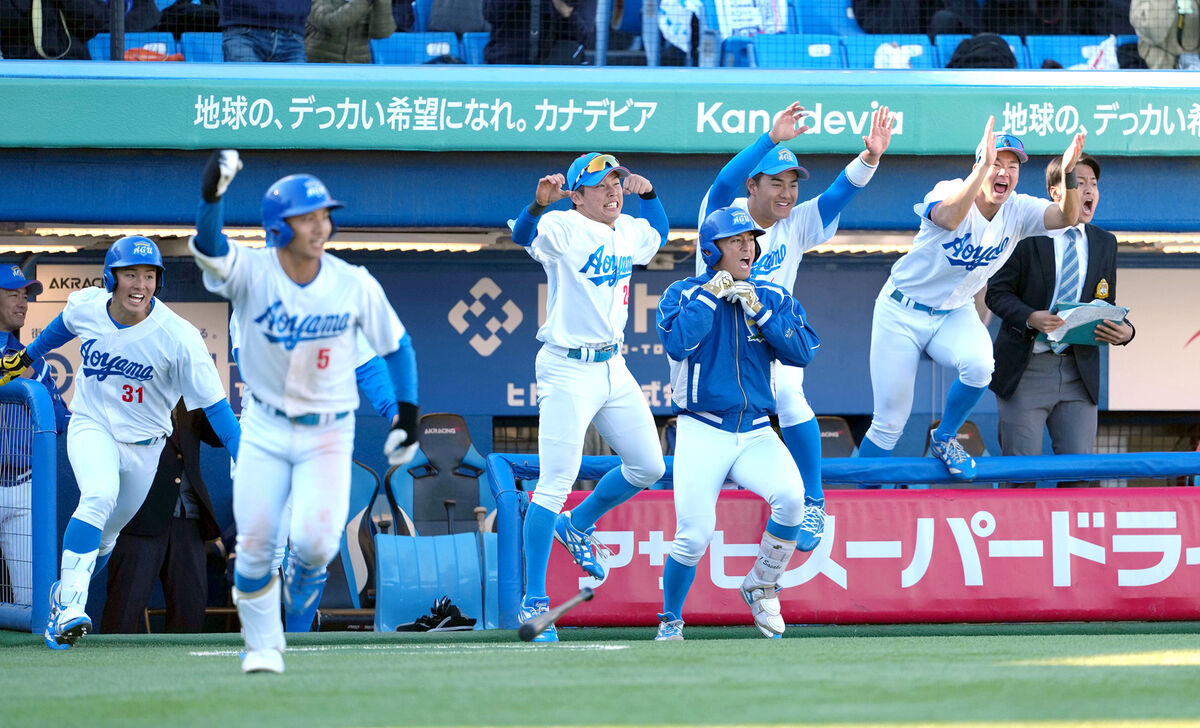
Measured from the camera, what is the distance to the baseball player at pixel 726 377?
5.91 metres

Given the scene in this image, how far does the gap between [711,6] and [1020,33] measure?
204 cm

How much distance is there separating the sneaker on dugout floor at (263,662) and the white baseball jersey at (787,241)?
9.53 ft

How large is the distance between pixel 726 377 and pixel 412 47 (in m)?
4.06

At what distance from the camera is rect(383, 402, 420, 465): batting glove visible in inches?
178

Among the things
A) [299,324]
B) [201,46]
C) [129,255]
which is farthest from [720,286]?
[201,46]

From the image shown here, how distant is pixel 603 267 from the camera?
6117 millimetres

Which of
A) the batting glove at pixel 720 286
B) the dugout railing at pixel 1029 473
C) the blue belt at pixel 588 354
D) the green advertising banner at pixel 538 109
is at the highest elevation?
the green advertising banner at pixel 538 109

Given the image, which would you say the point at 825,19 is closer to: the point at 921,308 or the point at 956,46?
the point at 956,46

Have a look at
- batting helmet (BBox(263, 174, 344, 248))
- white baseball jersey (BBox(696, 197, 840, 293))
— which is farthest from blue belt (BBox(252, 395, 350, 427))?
white baseball jersey (BBox(696, 197, 840, 293))

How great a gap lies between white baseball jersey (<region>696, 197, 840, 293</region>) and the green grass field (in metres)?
1.72

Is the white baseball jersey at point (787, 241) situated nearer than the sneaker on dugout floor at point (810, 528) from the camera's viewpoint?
No

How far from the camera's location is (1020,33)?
958 centimetres

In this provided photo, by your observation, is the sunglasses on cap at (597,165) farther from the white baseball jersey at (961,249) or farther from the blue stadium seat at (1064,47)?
the blue stadium seat at (1064,47)

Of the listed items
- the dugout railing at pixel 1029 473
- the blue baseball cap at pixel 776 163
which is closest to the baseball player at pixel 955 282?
the dugout railing at pixel 1029 473
